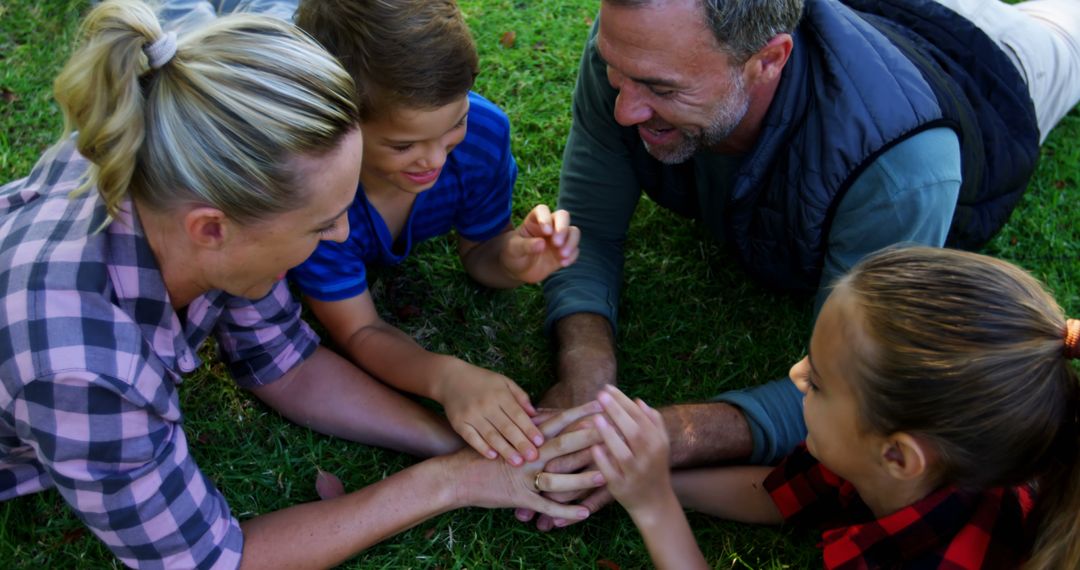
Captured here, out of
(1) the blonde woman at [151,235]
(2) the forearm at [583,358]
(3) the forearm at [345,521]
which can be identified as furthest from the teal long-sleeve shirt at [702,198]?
(1) the blonde woman at [151,235]

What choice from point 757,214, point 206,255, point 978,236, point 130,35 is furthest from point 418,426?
point 978,236

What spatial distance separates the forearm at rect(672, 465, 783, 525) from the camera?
2.86 metres

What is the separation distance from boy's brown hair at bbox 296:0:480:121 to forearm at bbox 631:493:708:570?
49.0 inches

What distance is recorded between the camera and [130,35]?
1978 millimetres

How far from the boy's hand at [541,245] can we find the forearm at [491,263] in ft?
0.65

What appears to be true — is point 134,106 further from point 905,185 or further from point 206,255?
point 905,185

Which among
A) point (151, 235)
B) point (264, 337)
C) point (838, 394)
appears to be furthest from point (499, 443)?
point (151, 235)

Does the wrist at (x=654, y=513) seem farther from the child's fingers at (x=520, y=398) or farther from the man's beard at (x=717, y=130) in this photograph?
the man's beard at (x=717, y=130)

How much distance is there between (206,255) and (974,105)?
2512mm

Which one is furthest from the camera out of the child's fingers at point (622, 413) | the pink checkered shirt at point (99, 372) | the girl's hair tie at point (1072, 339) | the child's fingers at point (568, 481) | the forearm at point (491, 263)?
the forearm at point (491, 263)

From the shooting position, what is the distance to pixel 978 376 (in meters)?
1.95

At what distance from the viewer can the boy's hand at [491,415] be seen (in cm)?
276

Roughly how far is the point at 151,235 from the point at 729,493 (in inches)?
70.1

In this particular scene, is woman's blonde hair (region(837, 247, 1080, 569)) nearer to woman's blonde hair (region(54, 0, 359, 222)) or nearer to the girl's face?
the girl's face
